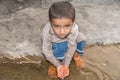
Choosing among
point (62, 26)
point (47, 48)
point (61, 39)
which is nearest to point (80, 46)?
point (61, 39)

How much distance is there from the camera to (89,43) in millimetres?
4383

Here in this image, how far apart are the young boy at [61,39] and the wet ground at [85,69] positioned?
19 centimetres

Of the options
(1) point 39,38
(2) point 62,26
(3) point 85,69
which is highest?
(2) point 62,26

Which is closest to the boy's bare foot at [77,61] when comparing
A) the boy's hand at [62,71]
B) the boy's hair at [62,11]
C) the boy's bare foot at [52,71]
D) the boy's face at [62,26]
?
the boy's bare foot at [52,71]

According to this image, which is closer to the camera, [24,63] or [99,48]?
[24,63]

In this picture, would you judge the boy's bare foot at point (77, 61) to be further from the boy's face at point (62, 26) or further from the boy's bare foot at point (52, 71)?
the boy's face at point (62, 26)

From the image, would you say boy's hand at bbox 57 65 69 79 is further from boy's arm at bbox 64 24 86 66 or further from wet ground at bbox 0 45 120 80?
wet ground at bbox 0 45 120 80

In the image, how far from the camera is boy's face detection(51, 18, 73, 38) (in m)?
3.19

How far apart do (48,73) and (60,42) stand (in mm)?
533

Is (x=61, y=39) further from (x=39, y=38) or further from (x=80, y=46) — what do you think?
(x=39, y=38)

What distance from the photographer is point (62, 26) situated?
126 inches

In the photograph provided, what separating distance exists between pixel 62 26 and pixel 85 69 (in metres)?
1.02

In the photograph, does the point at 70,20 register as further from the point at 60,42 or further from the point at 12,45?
the point at 12,45

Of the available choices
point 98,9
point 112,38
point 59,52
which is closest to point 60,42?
point 59,52
